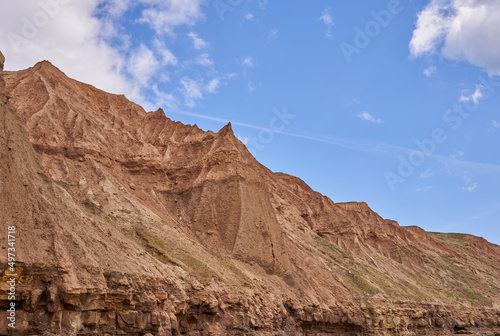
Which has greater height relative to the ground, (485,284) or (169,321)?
(485,284)

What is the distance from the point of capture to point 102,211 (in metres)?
27.7

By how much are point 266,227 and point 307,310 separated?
7918 mm

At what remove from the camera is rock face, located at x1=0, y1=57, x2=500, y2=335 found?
17594 mm

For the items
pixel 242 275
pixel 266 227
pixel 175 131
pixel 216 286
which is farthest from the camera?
pixel 175 131

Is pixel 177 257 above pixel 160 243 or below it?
below

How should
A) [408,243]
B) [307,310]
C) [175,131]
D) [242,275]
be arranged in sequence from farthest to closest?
[408,243] → [175,131] → [307,310] → [242,275]

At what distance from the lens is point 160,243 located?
28266 millimetres

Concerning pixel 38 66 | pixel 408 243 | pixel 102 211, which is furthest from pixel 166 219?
pixel 408 243

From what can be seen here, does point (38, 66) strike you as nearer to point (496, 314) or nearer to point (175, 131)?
point (175, 131)

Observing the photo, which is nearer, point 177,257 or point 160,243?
point 177,257

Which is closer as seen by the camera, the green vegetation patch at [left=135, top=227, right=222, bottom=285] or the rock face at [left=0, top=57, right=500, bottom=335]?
the rock face at [left=0, top=57, right=500, bottom=335]

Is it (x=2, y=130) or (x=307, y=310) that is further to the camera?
(x=307, y=310)

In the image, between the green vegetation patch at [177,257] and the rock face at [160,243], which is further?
the green vegetation patch at [177,257]

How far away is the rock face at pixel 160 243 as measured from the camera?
17.6 m
